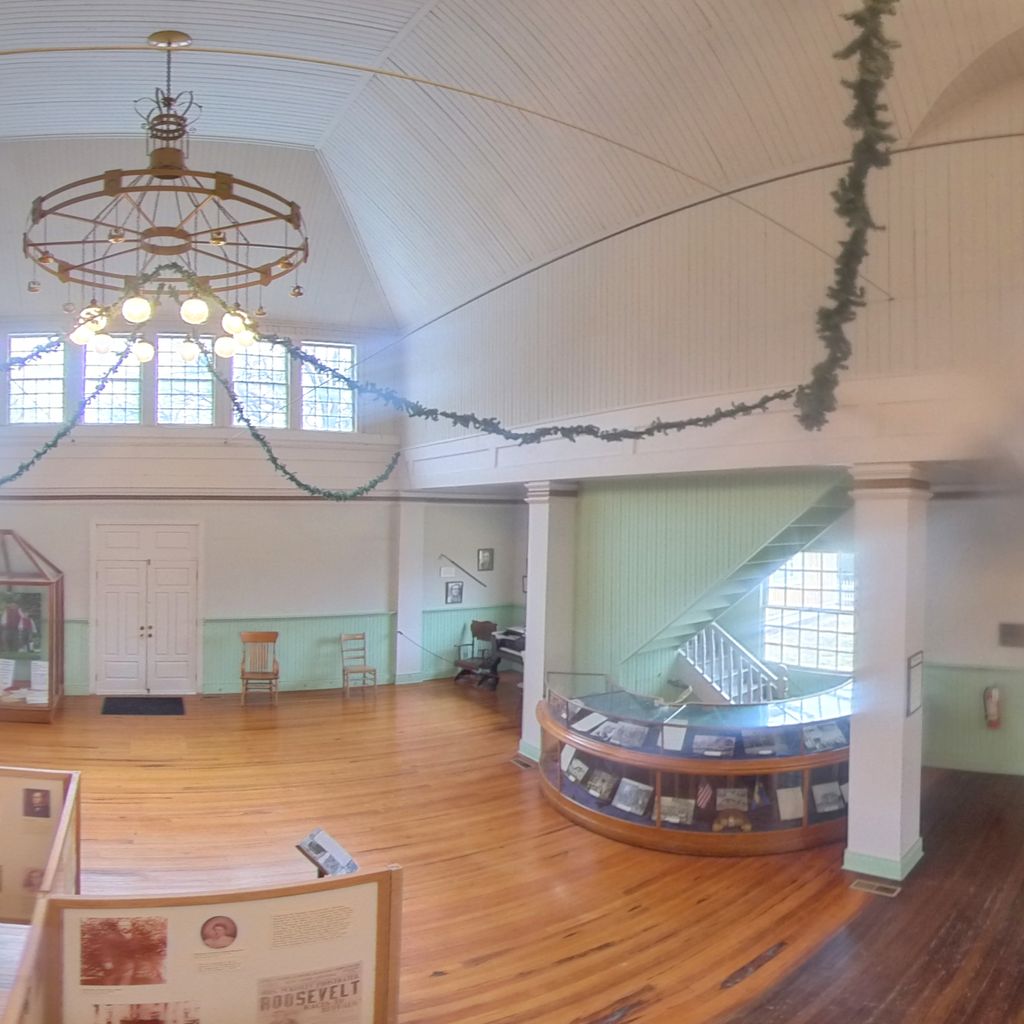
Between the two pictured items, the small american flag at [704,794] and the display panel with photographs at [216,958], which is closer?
the display panel with photographs at [216,958]

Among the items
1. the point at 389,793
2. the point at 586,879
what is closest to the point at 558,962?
the point at 586,879

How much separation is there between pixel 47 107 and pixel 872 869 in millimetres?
10951

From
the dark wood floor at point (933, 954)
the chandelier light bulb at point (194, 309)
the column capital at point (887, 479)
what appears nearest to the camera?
the dark wood floor at point (933, 954)

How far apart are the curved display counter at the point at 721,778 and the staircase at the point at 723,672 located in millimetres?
2271

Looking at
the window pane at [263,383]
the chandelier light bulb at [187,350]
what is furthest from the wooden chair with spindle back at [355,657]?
the chandelier light bulb at [187,350]

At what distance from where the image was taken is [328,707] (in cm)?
1161

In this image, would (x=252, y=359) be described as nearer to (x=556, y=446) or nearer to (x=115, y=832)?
(x=556, y=446)

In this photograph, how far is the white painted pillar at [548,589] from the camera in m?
8.98

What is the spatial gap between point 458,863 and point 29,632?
7970mm

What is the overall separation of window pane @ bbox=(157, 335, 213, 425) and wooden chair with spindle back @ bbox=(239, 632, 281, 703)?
344cm

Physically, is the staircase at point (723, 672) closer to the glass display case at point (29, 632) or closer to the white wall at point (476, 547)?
the white wall at point (476, 547)

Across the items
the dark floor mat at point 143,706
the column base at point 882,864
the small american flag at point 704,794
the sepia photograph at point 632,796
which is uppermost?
the small american flag at point 704,794

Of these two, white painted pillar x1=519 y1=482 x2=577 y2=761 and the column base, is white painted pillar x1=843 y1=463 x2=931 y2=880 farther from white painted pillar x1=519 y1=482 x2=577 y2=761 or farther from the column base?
white painted pillar x1=519 y1=482 x2=577 y2=761

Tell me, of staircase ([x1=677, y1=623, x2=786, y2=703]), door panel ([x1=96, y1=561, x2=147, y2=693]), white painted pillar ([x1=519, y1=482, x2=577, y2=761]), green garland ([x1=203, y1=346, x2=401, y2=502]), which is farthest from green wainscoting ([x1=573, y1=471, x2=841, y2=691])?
door panel ([x1=96, y1=561, x2=147, y2=693])
